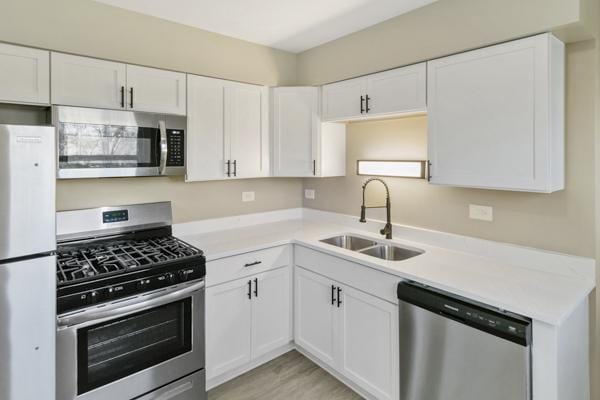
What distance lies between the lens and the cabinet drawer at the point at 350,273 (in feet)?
6.64

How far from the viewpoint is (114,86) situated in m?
2.19

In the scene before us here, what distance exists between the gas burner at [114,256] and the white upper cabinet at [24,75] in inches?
36.2

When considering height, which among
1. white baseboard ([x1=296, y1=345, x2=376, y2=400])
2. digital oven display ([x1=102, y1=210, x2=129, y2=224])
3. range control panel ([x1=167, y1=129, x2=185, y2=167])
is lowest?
white baseboard ([x1=296, y1=345, x2=376, y2=400])

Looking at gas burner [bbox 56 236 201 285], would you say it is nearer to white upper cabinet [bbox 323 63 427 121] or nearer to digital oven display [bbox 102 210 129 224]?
digital oven display [bbox 102 210 129 224]

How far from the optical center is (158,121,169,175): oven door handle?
2311 mm

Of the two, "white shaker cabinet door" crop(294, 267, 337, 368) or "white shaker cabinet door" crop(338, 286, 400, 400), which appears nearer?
"white shaker cabinet door" crop(338, 286, 400, 400)

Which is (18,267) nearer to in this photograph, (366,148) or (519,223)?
(366,148)

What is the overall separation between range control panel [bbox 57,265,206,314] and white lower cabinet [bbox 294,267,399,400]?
0.86 m

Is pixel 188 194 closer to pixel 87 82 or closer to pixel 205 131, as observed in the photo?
pixel 205 131

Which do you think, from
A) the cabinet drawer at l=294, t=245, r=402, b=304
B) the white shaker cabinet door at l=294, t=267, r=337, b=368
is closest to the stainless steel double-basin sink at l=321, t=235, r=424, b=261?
the cabinet drawer at l=294, t=245, r=402, b=304

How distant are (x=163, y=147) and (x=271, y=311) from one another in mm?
1426

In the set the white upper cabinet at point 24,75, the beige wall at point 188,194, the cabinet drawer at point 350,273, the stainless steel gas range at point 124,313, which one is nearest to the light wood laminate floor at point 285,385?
the stainless steel gas range at point 124,313

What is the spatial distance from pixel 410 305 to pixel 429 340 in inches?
7.6

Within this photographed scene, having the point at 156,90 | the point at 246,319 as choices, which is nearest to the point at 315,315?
the point at 246,319
